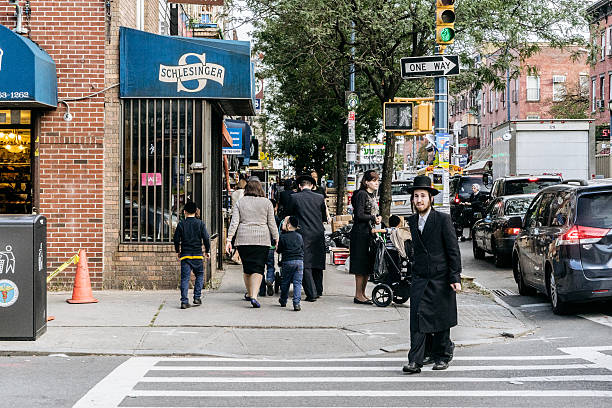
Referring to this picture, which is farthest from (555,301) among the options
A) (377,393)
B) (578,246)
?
(377,393)

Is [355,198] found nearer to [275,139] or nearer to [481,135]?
[275,139]

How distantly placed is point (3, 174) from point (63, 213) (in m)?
1.33

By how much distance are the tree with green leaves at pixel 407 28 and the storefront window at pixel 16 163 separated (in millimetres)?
8617

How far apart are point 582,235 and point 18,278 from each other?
268 inches

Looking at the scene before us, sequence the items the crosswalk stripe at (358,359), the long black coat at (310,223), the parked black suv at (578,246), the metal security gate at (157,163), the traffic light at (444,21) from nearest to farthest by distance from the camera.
A: the crosswalk stripe at (358,359), the parked black suv at (578,246), the long black coat at (310,223), the traffic light at (444,21), the metal security gate at (157,163)

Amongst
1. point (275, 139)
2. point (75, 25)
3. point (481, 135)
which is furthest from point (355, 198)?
point (481, 135)

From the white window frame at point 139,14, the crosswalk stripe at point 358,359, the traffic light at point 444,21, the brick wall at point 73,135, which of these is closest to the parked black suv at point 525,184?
the traffic light at point 444,21

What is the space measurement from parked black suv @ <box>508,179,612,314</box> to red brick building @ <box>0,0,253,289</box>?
5191mm

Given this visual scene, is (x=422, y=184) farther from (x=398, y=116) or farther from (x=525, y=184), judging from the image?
(x=525, y=184)

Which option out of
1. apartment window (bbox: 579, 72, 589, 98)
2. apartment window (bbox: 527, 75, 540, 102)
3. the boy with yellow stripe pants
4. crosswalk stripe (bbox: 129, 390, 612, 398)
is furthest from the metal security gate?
apartment window (bbox: 527, 75, 540, 102)

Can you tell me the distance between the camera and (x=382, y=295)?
497 inches

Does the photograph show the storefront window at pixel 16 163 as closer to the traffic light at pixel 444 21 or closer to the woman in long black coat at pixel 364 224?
the woman in long black coat at pixel 364 224

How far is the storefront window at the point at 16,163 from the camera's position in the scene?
45.1 feet

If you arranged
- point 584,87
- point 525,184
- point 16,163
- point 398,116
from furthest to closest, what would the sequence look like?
point 584,87 → point 525,184 → point 398,116 → point 16,163
